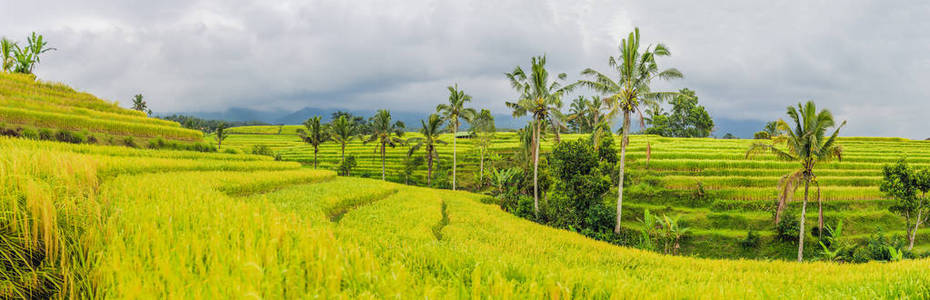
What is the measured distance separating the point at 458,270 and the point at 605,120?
1644 cm

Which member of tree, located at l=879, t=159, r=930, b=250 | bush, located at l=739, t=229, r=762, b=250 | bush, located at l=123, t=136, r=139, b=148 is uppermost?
bush, located at l=123, t=136, r=139, b=148

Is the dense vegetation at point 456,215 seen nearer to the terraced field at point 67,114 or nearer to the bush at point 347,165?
the terraced field at point 67,114

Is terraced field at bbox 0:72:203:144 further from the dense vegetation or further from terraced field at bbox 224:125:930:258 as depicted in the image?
terraced field at bbox 224:125:930:258

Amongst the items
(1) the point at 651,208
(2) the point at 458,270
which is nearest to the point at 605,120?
(1) the point at 651,208

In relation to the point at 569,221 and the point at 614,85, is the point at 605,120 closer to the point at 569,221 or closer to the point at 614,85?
the point at 614,85

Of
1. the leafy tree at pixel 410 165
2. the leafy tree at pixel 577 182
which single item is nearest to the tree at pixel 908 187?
the leafy tree at pixel 577 182

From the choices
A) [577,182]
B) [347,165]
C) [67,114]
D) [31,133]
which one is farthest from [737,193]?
[67,114]

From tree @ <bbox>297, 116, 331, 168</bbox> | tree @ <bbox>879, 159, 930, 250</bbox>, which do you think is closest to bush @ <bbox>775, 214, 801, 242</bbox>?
tree @ <bbox>879, 159, 930, 250</bbox>

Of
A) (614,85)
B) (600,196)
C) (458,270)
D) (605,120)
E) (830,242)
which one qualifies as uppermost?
(614,85)

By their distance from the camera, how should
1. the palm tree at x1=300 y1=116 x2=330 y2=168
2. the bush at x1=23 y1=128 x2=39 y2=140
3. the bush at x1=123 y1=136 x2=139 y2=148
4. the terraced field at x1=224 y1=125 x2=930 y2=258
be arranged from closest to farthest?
the bush at x1=23 y1=128 x2=39 y2=140 < the bush at x1=123 y1=136 x2=139 y2=148 < the terraced field at x1=224 y1=125 x2=930 y2=258 < the palm tree at x1=300 y1=116 x2=330 y2=168

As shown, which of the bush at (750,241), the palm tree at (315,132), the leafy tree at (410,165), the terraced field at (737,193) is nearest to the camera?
the bush at (750,241)

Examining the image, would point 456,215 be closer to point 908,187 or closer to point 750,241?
point 750,241

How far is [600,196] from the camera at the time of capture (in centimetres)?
2095

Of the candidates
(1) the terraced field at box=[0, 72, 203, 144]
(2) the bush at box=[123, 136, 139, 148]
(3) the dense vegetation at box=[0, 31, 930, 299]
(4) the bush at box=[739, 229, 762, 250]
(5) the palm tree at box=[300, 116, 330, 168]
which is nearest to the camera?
(3) the dense vegetation at box=[0, 31, 930, 299]
